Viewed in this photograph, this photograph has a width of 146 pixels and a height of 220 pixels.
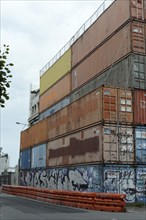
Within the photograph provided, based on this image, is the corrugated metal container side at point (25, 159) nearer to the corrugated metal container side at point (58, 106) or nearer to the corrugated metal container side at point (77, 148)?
the corrugated metal container side at point (58, 106)

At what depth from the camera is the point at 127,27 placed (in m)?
28.4

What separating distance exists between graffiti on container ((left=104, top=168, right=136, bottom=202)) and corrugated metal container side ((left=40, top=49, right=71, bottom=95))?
1938 cm

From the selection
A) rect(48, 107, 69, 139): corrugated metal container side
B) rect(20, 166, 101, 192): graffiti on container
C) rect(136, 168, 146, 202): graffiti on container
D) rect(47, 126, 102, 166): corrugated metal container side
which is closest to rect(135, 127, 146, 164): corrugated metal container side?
rect(136, 168, 146, 202): graffiti on container

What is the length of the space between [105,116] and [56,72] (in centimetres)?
2288

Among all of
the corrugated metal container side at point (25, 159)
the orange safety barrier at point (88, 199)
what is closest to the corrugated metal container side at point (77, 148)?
the orange safety barrier at point (88, 199)

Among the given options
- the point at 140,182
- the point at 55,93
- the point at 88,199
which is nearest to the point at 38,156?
the point at 55,93

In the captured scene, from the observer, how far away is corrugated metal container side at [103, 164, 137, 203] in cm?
2407

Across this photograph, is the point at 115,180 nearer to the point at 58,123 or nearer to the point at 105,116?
the point at 105,116

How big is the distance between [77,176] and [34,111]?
34132 millimetres

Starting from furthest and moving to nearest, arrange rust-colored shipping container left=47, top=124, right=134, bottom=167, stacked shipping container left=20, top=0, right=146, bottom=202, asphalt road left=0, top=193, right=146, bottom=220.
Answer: stacked shipping container left=20, top=0, right=146, bottom=202, rust-colored shipping container left=47, top=124, right=134, bottom=167, asphalt road left=0, top=193, right=146, bottom=220

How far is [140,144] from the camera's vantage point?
25.3 metres

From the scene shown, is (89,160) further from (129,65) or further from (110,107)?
(129,65)

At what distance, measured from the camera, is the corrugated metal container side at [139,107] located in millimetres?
25936

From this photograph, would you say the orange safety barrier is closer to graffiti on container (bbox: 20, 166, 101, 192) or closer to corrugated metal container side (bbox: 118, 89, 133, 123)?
graffiti on container (bbox: 20, 166, 101, 192)
